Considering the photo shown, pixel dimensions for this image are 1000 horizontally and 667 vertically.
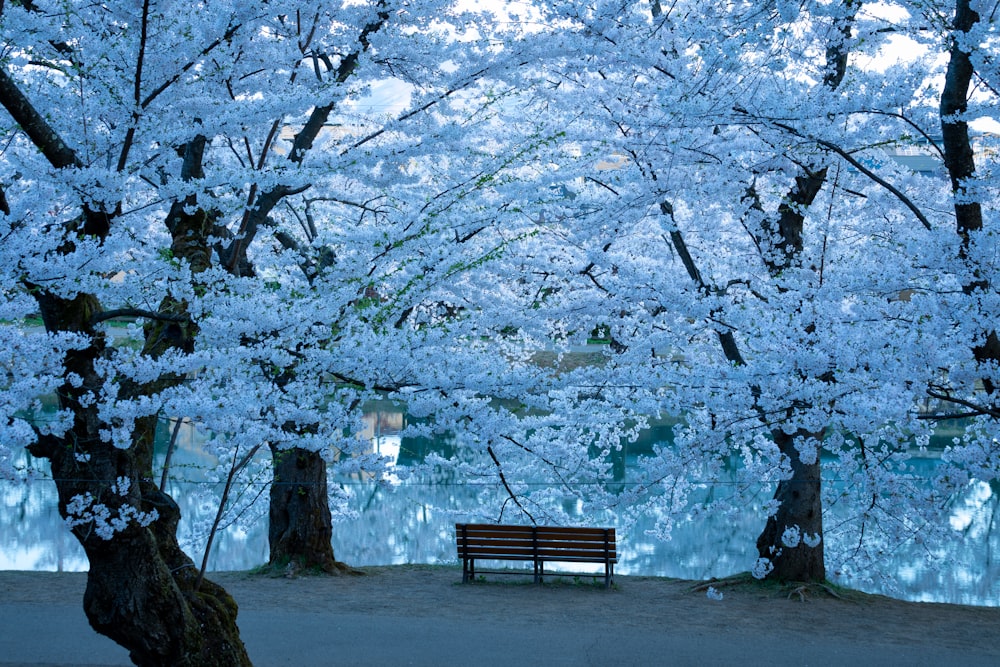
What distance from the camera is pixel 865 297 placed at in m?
7.05

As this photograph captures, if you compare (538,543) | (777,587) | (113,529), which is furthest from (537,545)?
(113,529)

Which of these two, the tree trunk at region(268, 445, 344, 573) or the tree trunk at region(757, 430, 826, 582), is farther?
the tree trunk at region(268, 445, 344, 573)

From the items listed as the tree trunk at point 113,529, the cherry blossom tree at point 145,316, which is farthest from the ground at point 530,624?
the cherry blossom tree at point 145,316

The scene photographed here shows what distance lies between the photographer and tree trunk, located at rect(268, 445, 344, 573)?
990cm

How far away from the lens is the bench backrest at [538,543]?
30.4ft

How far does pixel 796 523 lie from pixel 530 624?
3.15 meters

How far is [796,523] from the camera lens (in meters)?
9.16

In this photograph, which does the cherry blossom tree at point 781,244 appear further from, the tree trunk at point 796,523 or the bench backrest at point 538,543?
the bench backrest at point 538,543

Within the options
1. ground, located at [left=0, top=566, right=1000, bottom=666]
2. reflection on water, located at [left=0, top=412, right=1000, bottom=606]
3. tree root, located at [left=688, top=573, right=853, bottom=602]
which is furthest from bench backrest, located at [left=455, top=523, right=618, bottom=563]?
tree root, located at [left=688, top=573, right=853, bottom=602]

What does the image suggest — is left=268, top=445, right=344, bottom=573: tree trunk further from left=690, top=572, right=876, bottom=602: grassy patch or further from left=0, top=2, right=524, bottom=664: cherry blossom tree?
left=690, top=572, right=876, bottom=602: grassy patch

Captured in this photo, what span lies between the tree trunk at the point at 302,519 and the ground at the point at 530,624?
0.32 meters

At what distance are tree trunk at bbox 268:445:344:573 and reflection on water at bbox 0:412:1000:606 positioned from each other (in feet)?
2.01

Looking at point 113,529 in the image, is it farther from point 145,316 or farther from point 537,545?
point 537,545

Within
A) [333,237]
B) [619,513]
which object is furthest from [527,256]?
[619,513]
